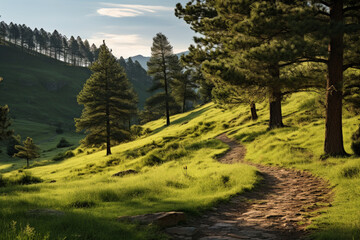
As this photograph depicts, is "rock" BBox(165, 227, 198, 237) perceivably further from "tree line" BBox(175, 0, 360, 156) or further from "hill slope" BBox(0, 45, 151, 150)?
"hill slope" BBox(0, 45, 151, 150)

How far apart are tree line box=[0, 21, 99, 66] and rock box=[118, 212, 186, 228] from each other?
18713 centimetres

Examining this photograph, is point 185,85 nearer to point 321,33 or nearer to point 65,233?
point 321,33

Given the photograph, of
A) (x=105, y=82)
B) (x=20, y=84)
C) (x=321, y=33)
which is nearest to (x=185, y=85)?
(x=105, y=82)

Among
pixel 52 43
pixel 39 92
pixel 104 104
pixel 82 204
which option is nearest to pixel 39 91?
pixel 39 92

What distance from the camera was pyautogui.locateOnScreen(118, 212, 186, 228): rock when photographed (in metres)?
6.32

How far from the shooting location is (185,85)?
65.8 m

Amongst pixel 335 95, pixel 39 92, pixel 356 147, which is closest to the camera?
pixel 356 147

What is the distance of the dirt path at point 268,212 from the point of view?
6089 mm

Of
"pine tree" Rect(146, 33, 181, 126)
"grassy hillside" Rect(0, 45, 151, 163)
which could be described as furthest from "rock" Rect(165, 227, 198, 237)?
"grassy hillside" Rect(0, 45, 151, 163)

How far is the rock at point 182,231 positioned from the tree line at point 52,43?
18772 cm

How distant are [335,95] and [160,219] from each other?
1103 cm

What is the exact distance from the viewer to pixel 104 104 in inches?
1457

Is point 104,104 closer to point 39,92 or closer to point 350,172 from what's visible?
point 350,172

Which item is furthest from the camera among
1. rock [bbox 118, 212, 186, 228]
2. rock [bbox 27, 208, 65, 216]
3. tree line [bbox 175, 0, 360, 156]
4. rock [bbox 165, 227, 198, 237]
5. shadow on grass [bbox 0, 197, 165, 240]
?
tree line [bbox 175, 0, 360, 156]
